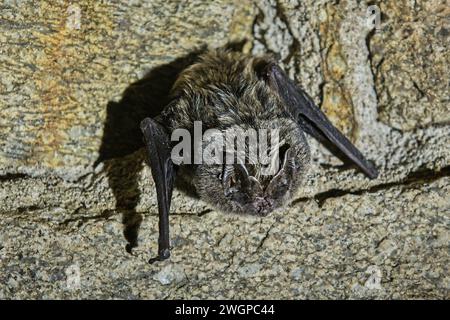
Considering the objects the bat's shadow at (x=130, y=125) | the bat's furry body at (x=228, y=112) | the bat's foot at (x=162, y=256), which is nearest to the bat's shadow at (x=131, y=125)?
the bat's shadow at (x=130, y=125)

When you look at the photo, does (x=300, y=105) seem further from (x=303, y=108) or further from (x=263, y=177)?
(x=263, y=177)

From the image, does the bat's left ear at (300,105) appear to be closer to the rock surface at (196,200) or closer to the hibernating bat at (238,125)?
the hibernating bat at (238,125)

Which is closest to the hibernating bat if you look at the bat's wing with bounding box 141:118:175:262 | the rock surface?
the bat's wing with bounding box 141:118:175:262

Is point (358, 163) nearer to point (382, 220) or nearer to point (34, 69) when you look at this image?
point (382, 220)

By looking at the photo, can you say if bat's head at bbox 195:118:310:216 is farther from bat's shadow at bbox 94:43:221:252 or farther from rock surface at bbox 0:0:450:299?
bat's shadow at bbox 94:43:221:252

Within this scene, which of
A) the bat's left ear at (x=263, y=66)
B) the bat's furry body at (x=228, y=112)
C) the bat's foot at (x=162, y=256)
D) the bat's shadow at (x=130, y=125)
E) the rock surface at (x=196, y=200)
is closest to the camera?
the bat's foot at (x=162, y=256)

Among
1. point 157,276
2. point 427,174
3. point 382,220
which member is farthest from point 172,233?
point 427,174

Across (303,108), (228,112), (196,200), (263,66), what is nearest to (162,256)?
(196,200)

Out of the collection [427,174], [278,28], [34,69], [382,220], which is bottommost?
[382,220]
